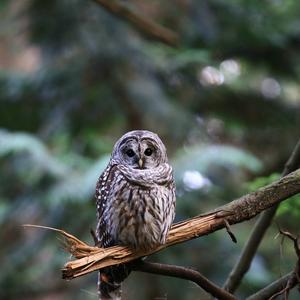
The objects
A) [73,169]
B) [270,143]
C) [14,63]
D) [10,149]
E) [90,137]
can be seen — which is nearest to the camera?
[10,149]

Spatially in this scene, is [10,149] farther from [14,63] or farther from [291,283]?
[14,63]

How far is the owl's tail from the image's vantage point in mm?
3332

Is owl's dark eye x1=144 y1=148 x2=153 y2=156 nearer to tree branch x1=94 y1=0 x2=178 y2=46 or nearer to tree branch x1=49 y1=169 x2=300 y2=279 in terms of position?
tree branch x1=49 y1=169 x2=300 y2=279

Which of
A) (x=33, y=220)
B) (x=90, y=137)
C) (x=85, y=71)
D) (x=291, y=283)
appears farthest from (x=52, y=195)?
(x=291, y=283)

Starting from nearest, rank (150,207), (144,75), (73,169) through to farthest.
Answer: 1. (150,207)
2. (73,169)
3. (144,75)

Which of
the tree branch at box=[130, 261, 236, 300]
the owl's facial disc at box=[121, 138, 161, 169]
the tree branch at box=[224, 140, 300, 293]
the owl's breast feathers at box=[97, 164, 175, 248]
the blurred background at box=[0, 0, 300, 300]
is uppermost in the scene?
the blurred background at box=[0, 0, 300, 300]

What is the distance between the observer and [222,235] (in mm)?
7602

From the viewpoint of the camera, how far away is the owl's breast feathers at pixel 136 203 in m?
3.27

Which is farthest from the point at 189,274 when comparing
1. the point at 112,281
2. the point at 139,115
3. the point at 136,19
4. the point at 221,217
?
the point at 139,115

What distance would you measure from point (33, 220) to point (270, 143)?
303 centimetres

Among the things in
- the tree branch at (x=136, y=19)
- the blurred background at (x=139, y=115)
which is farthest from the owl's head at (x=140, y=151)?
the blurred background at (x=139, y=115)

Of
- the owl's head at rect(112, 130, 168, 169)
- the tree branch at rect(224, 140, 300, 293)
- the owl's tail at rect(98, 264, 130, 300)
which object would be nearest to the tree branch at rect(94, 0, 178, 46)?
the owl's head at rect(112, 130, 168, 169)

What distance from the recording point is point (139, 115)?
736 cm

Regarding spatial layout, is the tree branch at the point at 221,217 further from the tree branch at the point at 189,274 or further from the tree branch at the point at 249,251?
the tree branch at the point at 249,251
